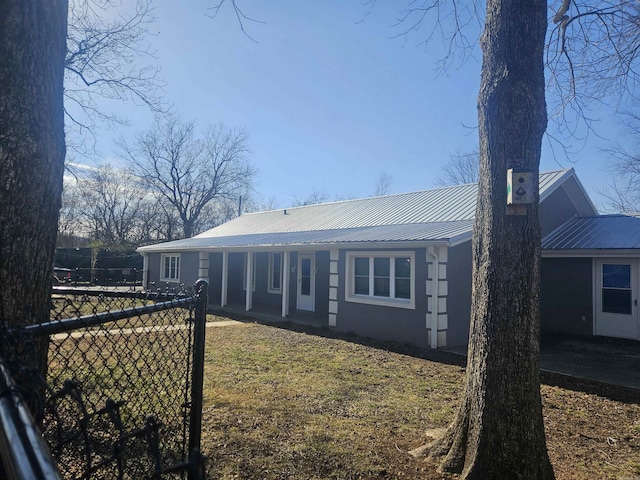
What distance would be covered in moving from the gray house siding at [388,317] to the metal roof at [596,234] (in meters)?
4.38

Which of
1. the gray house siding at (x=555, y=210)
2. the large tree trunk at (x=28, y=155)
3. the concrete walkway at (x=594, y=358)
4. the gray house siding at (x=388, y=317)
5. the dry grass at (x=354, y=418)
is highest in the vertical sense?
the gray house siding at (x=555, y=210)

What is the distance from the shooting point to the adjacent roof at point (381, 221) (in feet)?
35.2

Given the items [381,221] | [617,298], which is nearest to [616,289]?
[617,298]

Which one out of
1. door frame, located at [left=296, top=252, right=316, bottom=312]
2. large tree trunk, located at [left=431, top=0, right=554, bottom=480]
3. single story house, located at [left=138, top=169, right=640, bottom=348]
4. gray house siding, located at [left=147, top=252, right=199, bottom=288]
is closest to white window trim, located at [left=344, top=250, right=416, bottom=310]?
single story house, located at [left=138, top=169, right=640, bottom=348]

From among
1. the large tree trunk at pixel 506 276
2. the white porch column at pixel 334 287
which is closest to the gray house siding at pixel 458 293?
the white porch column at pixel 334 287

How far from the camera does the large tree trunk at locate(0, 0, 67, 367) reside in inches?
84.4

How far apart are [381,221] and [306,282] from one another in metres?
3.35

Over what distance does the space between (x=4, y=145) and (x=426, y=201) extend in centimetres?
1394

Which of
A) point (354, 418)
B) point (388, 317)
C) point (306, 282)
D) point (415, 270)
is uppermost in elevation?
point (415, 270)

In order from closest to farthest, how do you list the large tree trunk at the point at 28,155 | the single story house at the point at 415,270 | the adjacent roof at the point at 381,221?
the large tree trunk at the point at 28,155 → the single story house at the point at 415,270 → the adjacent roof at the point at 381,221

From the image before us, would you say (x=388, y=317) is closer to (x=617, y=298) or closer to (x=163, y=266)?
(x=617, y=298)

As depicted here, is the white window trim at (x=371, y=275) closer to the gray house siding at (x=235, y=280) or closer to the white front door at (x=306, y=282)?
the white front door at (x=306, y=282)

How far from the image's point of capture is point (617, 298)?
1057 centimetres

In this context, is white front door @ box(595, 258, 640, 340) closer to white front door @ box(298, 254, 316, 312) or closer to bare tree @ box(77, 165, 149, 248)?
white front door @ box(298, 254, 316, 312)
